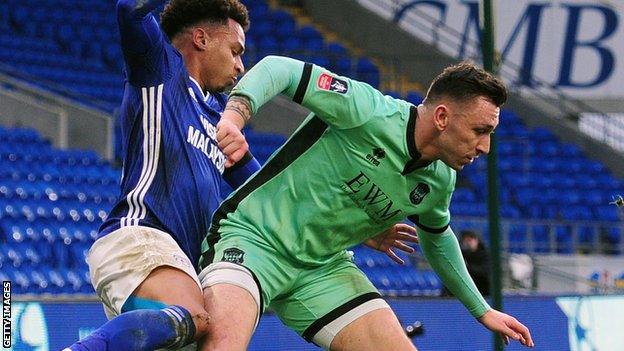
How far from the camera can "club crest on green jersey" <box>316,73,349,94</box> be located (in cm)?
495

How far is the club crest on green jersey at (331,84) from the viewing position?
195 inches

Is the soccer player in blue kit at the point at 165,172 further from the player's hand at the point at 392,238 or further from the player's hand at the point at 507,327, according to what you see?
the player's hand at the point at 507,327

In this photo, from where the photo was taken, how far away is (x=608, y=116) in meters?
22.9

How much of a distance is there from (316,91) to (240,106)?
491 mm

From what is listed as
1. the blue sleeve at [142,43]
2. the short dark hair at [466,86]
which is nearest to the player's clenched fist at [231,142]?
the blue sleeve at [142,43]

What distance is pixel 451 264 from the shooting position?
5645mm

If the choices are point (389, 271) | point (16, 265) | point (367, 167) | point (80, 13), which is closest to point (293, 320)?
point (367, 167)

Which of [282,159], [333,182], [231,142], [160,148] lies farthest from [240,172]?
[231,142]

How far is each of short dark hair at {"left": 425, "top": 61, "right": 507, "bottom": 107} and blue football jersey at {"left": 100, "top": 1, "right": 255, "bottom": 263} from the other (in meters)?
0.89

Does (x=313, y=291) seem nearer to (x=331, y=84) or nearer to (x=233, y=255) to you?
(x=233, y=255)

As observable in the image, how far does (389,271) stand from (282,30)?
8.37 meters
